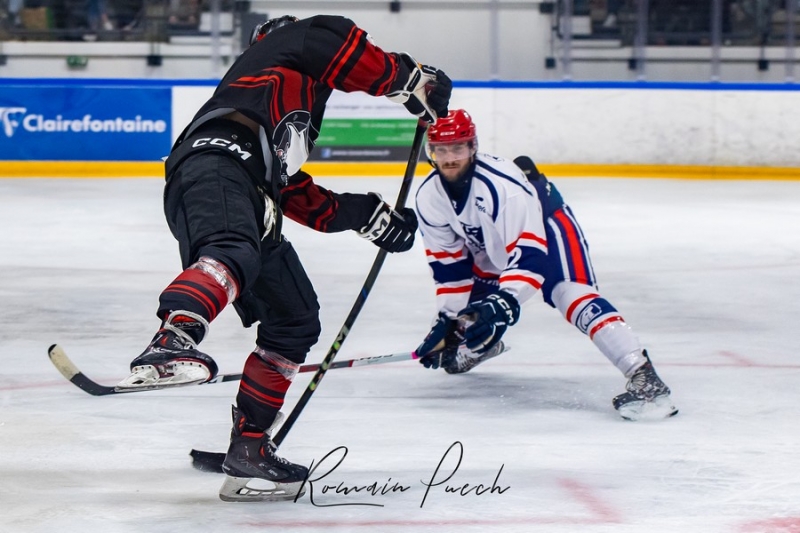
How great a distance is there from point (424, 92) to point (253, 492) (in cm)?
96

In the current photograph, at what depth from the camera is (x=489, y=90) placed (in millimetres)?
9992

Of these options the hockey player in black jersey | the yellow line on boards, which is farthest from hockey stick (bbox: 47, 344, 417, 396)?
the yellow line on boards

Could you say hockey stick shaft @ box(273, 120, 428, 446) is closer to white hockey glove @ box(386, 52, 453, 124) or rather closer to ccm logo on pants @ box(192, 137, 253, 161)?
white hockey glove @ box(386, 52, 453, 124)

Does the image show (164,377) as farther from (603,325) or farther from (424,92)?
(603,325)

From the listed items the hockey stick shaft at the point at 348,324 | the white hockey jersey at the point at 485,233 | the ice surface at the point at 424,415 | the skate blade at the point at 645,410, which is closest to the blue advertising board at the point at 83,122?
the ice surface at the point at 424,415

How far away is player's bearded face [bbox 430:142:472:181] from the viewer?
140 inches

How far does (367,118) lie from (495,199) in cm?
638

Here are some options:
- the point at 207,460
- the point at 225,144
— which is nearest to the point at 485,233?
the point at 207,460

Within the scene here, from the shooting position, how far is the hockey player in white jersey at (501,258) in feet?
11.3

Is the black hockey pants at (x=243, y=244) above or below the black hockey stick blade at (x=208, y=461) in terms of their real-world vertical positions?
above

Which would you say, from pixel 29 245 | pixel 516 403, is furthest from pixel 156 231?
pixel 516 403

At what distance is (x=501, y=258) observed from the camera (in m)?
3.81

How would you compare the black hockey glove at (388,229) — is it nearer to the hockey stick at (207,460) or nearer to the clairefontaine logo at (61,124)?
the hockey stick at (207,460)

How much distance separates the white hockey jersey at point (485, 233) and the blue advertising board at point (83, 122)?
638 centimetres
